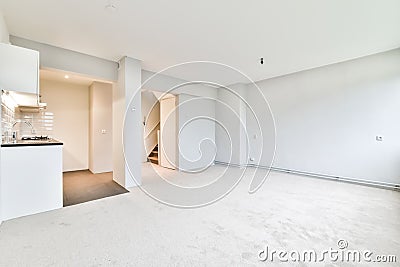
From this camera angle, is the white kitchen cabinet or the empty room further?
the white kitchen cabinet

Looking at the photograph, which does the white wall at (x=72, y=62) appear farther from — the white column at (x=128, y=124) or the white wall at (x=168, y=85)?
the white wall at (x=168, y=85)

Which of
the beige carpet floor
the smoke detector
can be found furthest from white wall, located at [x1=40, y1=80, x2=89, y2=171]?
the smoke detector

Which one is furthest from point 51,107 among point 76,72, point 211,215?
point 211,215

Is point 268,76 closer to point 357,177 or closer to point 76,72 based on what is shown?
point 357,177

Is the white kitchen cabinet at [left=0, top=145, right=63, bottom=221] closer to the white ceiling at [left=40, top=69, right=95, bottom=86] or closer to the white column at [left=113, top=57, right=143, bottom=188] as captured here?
the white column at [left=113, top=57, right=143, bottom=188]

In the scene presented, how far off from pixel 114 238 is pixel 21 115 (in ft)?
15.2

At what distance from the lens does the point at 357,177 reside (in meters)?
3.93

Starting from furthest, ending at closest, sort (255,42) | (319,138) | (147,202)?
(319,138)
(255,42)
(147,202)

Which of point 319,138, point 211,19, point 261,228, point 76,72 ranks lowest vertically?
point 261,228

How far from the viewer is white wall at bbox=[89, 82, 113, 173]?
5008 millimetres

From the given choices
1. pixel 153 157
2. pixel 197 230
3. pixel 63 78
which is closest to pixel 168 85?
pixel 63 78

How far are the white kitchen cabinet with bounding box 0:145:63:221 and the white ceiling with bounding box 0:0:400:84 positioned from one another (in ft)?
5.63

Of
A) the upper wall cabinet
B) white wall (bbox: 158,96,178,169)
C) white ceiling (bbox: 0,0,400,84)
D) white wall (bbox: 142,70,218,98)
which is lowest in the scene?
white wall (bbox: 158,96,178,169)

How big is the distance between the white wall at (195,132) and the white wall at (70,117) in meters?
2.74
